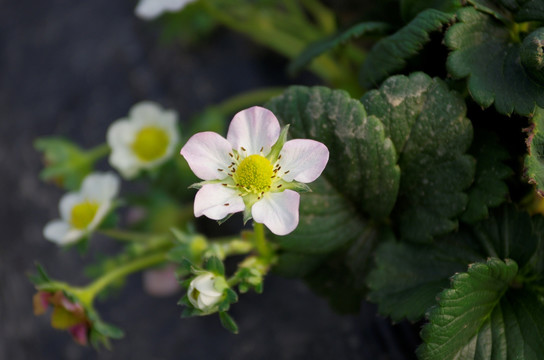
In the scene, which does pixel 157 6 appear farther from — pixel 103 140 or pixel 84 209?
pixel 103 140

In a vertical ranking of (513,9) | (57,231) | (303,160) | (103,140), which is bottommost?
(103,140)

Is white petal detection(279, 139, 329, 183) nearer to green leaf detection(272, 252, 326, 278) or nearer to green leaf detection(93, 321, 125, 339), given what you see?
green leaf detection(272, 252, 326, 278)

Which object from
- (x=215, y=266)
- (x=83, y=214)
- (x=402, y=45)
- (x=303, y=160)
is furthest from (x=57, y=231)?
(x=402, y=45)

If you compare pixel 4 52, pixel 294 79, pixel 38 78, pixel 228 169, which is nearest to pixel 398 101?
pixel 228 169

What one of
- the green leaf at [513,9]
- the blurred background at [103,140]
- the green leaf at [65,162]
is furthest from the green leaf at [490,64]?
the green leaf at [65,162]

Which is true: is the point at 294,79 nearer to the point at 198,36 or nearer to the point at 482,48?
the point at 198,36

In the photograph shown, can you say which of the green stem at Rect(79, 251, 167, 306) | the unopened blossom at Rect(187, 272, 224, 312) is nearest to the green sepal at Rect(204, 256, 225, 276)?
the unopened blossom at Rect(187, 272, 224, 312)
